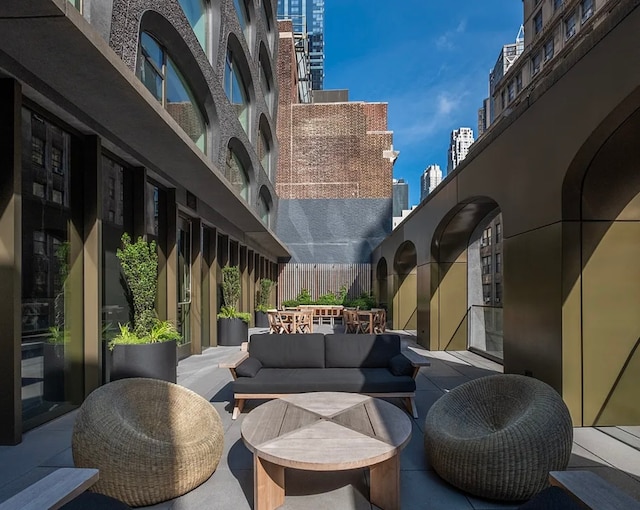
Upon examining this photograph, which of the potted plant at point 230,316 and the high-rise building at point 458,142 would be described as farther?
the high-rise building at point 458,142

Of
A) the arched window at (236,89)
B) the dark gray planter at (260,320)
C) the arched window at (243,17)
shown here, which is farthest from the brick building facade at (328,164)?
the arched window at (243,17)

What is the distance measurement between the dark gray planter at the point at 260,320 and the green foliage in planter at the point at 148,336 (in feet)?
27.2

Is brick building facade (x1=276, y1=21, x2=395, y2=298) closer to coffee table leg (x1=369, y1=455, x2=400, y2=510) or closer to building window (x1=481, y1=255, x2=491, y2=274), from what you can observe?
coffee table leg (x1=369, y1=455, x2=400, y2=510)

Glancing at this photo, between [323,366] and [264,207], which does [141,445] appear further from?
[264,207]

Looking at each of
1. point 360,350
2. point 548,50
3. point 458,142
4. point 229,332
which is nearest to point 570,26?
point 548,50

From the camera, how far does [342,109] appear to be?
78.2 ft

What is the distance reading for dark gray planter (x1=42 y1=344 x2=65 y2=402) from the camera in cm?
398

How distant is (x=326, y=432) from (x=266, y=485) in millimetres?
507

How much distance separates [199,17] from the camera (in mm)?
8016

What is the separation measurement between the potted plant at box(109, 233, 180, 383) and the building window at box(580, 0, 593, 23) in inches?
1320

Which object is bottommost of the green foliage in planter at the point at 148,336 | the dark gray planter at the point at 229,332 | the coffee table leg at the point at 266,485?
the dark gray planter at the point at 229,332


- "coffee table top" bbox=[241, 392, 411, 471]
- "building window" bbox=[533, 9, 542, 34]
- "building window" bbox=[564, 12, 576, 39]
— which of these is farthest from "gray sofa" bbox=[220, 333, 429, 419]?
"building window" bbox=[533, 9, 542, 34]

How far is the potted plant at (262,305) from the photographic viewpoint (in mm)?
13312

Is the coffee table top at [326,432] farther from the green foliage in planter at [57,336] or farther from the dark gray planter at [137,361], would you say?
the green foliage in planter at [57,336]
